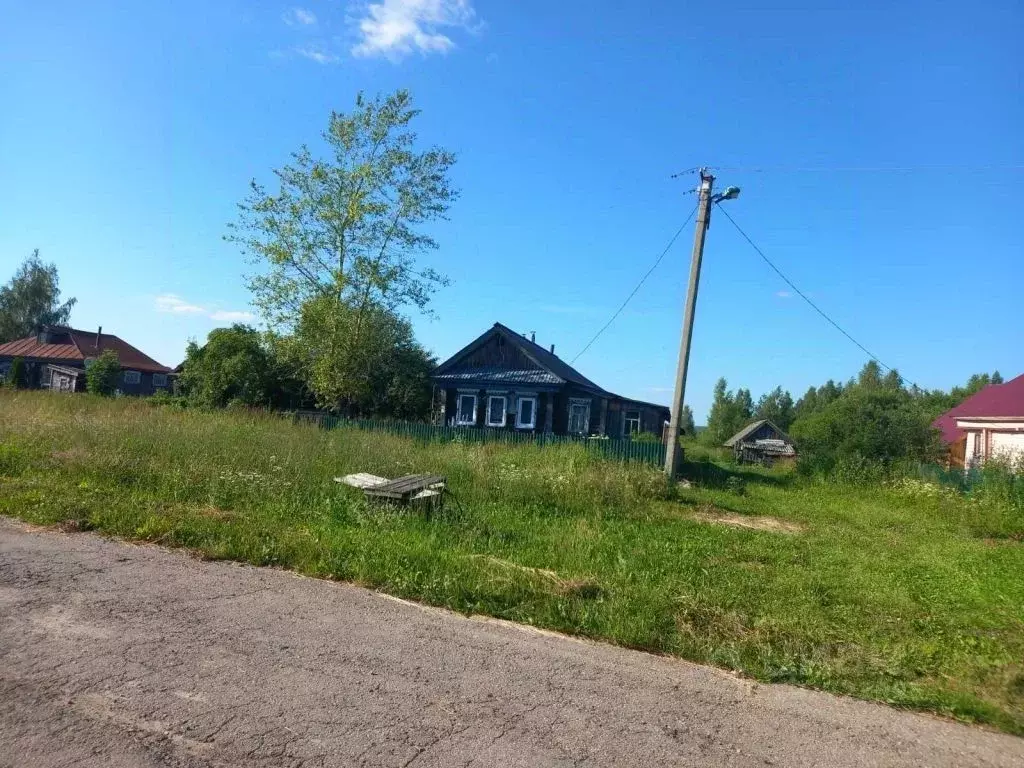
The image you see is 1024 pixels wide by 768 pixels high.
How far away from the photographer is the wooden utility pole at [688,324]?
15625 millimetres

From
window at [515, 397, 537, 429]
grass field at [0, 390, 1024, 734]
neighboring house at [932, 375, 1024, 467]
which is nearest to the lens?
grass field at [0, 390, 1024, 734]

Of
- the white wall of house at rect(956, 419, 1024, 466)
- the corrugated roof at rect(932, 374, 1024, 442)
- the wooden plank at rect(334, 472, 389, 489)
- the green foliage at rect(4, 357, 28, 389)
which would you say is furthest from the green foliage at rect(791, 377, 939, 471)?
the green foliage at rect(4, 357, 28, 389)

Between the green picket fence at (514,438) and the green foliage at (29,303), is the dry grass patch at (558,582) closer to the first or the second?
the green picket fence at (514,438)

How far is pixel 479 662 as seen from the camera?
13.4ft

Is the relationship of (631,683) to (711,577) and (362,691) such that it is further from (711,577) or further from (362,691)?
(711,577)

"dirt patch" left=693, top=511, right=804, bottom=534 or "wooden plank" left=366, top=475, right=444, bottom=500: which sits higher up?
"wooden plank" left=366, top=475, right=444, bottom=500

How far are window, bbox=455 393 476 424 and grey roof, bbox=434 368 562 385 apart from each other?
101 cm

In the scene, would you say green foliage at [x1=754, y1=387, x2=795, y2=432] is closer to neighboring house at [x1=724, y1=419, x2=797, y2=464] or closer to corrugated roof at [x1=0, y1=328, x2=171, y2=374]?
neighboring house at [x1=724, y1=419, x2=797, y2=464]

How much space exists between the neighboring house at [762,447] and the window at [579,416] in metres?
7.50

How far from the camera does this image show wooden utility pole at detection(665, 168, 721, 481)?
15625 millimetres

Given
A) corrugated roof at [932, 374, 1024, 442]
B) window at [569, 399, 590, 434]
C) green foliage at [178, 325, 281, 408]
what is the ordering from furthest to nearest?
green foliage at [178, 325, 281, 408] → window at [569, 399, 590, 434] → corrugated roof at [932, 374, 1024, 442]

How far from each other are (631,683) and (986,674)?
7.58 feet

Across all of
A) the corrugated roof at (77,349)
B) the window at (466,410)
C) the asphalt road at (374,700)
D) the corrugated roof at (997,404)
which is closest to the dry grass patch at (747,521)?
the asphalt road at (374,700)

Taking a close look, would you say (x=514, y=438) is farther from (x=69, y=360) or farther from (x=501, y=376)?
(x=69, y=360)
